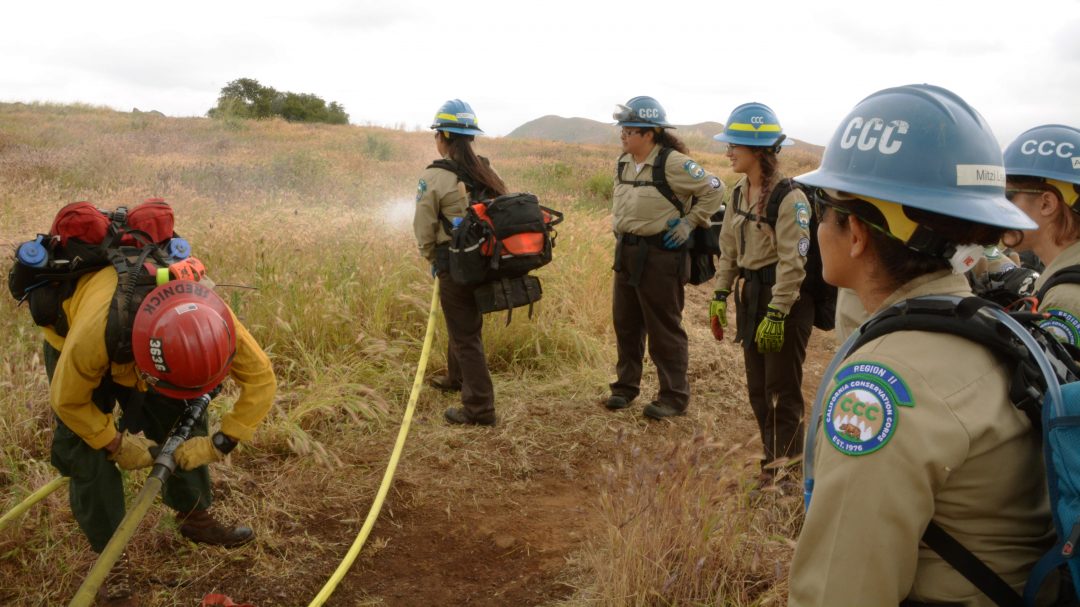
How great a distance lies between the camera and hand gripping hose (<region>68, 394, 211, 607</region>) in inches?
87.5

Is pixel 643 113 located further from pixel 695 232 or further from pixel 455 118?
pixel 455 118

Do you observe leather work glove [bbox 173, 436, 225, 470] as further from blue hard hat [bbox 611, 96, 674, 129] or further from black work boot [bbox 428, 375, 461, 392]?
blue hard hat [bbox 611, 96, 674, 129]

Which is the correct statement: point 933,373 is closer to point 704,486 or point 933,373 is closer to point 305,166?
point 704,486

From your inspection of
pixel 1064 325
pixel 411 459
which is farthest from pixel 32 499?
pixel 1064 325

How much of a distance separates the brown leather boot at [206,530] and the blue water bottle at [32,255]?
1.39m

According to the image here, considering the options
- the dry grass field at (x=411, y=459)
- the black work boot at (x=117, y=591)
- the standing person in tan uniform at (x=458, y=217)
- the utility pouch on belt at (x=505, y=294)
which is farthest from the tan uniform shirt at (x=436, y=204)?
the black work boot at (x=117, y=591)

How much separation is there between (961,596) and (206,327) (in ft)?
7.72

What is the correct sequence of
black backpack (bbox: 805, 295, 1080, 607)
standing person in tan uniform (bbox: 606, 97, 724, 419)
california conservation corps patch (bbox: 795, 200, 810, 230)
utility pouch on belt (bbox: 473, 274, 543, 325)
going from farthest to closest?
standing person in tan uniform (bbox: 606, 97, 724, 419) → utility pouch on belt (bbox: 473, 274, 543, 325) → california conservation corps patch (bbox: 795, 200, 810, 230) → black backpack (bbox: 805, 295, 1080, 607)

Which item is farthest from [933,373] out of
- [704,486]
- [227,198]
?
[227,198]

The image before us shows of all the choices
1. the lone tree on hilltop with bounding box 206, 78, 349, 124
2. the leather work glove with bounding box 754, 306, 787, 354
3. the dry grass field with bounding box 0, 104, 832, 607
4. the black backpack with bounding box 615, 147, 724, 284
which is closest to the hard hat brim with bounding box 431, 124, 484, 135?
the black backpack with bounding box 615, 147, 724, 284

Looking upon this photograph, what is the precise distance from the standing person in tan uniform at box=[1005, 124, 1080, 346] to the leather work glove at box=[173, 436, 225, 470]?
3.09m

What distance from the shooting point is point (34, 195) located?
8500 millimetres

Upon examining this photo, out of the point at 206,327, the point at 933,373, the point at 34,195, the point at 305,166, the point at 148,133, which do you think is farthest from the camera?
the point at 148,133

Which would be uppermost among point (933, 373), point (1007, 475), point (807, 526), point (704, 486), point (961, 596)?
point (933, 373)
